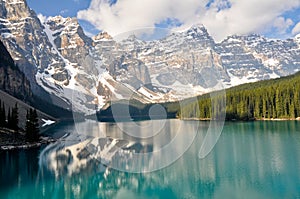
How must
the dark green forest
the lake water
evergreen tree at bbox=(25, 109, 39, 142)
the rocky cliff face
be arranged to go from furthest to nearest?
the rocky cliff face, the dark green forest, evergreen tree at bbox=(25, 109, 39, 142), the lake water

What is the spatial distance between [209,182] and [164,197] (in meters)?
3.98

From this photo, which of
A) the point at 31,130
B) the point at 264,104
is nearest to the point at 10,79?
the point at 31,130

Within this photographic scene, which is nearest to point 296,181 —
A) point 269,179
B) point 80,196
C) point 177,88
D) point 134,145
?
point 269,179

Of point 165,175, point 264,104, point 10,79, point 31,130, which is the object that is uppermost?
point 10,79

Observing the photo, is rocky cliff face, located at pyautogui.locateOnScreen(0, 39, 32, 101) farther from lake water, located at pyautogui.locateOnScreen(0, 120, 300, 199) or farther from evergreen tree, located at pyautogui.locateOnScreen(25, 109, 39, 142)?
lake water, located at pyautogui.locateOnScreen(0, 120, 300, 199)

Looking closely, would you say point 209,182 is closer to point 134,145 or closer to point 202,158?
point 202,158

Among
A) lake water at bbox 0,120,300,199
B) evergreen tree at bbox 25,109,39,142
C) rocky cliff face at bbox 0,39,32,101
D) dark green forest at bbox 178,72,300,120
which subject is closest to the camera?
lake water at bbox 0,120,300,199

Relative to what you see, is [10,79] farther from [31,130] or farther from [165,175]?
[165,175]

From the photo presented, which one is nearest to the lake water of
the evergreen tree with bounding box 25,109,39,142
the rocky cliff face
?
the evergreen tree with bounding box 25,109,39,142

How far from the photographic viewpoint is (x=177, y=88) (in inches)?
537

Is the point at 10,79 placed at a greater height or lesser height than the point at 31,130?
greater

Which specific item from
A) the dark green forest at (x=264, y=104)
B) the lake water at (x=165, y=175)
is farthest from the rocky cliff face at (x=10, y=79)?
the lake water at (x=165, y=175)

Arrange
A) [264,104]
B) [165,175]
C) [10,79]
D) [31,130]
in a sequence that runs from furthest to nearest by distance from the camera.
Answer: [10,79] → [264,104] → [31,130] → [165,175]

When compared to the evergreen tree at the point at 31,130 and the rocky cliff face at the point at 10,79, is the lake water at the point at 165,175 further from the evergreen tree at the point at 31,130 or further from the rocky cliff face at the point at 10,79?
the rocky cliff face at the point at 10,79
